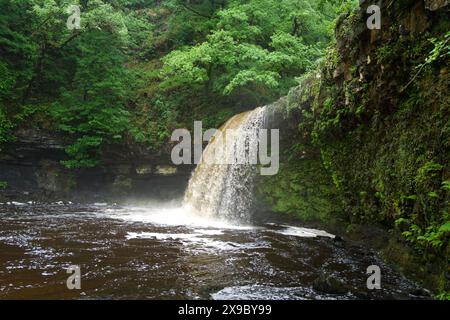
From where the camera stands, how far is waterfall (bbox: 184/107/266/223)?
37.3 ft

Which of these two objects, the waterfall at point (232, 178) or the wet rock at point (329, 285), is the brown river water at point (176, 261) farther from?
the waterfall at point (232, 178)

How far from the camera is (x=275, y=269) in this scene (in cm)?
600

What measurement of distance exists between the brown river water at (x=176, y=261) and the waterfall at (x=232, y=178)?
3.56 feet

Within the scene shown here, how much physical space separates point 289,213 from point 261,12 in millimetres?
8990

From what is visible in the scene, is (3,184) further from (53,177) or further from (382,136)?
(382,136)

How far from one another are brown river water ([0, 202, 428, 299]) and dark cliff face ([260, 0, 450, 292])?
2.56 feet

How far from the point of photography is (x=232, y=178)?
11727 mm

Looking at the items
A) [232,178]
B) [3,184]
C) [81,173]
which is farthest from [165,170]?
[3,184]

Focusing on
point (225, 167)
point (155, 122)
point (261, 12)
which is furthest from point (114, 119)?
point (261, 12)

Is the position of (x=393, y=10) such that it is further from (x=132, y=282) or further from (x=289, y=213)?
(x=132, y=282)

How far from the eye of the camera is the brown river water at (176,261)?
4809mm

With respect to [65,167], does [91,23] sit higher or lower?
higher

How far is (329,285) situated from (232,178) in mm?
7026

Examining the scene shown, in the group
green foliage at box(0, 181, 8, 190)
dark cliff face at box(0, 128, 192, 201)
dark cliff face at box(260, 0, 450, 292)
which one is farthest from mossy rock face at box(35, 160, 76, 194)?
dark cliff face at box(260, 0, 450, 292)
